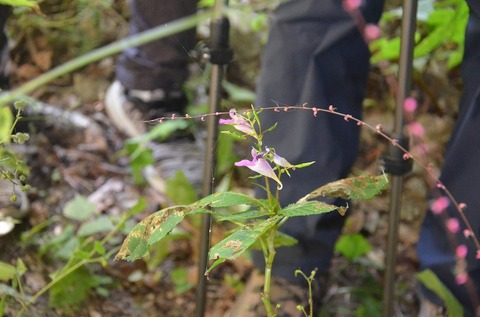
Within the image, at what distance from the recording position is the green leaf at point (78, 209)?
1460 millimetres

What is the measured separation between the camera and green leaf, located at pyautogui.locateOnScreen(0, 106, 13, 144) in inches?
27.4

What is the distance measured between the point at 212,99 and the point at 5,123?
1.13ft

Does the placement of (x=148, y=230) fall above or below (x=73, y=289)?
above

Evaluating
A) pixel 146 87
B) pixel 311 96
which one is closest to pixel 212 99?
pixel 311 96

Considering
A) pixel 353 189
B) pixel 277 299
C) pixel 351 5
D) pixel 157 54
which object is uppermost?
pixel 351 5

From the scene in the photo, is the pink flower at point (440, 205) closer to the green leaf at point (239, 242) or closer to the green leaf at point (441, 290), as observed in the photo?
the green leaf at point (441, 290)

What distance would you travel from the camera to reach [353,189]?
0.81 metres

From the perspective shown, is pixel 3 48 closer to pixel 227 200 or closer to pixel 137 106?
pixel 227 200

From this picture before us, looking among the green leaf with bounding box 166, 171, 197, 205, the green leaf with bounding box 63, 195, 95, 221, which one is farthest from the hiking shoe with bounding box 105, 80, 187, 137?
the green leaf with bounding box 63, 195, 95, 221

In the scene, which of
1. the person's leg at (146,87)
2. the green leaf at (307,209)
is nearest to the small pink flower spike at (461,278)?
the green leaf at (307,209)

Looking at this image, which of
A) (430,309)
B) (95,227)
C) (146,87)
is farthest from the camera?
(146,87)

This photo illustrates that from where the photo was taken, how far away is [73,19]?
1.80m

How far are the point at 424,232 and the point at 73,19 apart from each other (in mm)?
1008

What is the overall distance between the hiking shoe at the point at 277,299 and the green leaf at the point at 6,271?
0.41m
